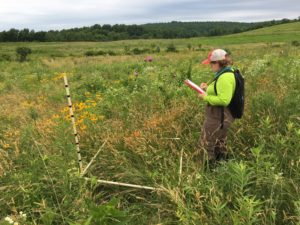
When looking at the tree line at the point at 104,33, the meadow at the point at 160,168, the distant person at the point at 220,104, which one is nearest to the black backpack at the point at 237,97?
the distant person at the point at 220,104

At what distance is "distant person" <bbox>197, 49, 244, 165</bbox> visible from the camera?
4137mm

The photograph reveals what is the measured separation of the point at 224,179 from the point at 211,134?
0.94m

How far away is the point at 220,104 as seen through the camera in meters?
4.14

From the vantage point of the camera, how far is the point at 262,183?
10.8 feet

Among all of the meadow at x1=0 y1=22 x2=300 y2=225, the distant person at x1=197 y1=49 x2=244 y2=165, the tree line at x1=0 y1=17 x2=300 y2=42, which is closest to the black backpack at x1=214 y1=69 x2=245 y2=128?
the distant person at x1=197 y1=49 x2=244 y2=165

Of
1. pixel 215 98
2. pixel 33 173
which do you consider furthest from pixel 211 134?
pixel 33 173

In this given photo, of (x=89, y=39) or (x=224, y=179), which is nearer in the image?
(x=224, y=179)

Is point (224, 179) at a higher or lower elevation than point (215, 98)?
lower

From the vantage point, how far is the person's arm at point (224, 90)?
4105mm

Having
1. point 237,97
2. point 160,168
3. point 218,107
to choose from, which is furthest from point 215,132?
point 160,168

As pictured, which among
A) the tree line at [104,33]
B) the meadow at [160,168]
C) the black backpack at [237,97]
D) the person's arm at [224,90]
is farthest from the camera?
the tree line at [104,33]

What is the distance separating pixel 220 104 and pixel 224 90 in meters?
0.17

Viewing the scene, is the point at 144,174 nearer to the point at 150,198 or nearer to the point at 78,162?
the point at 150,198

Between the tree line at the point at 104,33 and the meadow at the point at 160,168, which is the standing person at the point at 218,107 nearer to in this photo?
the meadow at the point at 160,168
